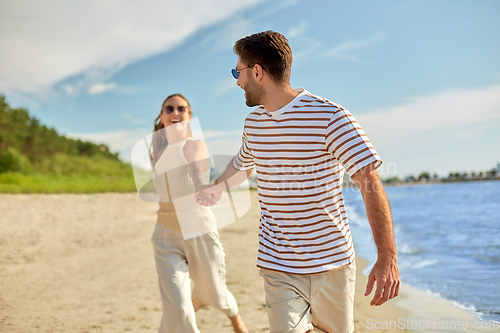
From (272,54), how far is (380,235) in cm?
114

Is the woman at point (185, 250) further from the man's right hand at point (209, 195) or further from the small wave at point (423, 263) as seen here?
the small wave at point (423, 263)

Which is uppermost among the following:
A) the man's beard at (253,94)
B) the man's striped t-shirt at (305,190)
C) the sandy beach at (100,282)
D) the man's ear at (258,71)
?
the man's ear at (258,71)

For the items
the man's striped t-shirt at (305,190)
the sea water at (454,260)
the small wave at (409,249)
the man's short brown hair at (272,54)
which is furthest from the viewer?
the small wave at (409,249)

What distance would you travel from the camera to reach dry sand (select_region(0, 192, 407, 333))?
4926mm

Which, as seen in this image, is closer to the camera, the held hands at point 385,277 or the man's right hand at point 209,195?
the held hands at point 385,277

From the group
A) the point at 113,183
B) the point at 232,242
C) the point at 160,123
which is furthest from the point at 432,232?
the point at 113,183

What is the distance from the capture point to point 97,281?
7180 millimetres

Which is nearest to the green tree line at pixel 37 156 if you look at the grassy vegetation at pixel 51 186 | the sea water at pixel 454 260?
the grassy vegetation at pixel 51 186

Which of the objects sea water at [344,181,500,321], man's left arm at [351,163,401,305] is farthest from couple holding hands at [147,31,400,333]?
sea water at [344,181,500,321]

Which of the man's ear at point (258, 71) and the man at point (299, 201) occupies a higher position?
the man's ear at point (258, 71)

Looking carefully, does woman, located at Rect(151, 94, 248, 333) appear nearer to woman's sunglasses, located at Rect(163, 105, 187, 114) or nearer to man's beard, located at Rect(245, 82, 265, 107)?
woman's sunglasses, located at Rect(163, 105, 187, 114)

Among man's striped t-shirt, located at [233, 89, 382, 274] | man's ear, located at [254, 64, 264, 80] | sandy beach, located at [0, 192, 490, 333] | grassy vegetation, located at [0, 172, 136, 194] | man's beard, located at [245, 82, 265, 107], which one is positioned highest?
grassy vegetation, located at [0, 172, 136, 194]

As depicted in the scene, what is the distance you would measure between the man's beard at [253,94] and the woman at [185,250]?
1.14 m

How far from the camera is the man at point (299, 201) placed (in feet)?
7.15
